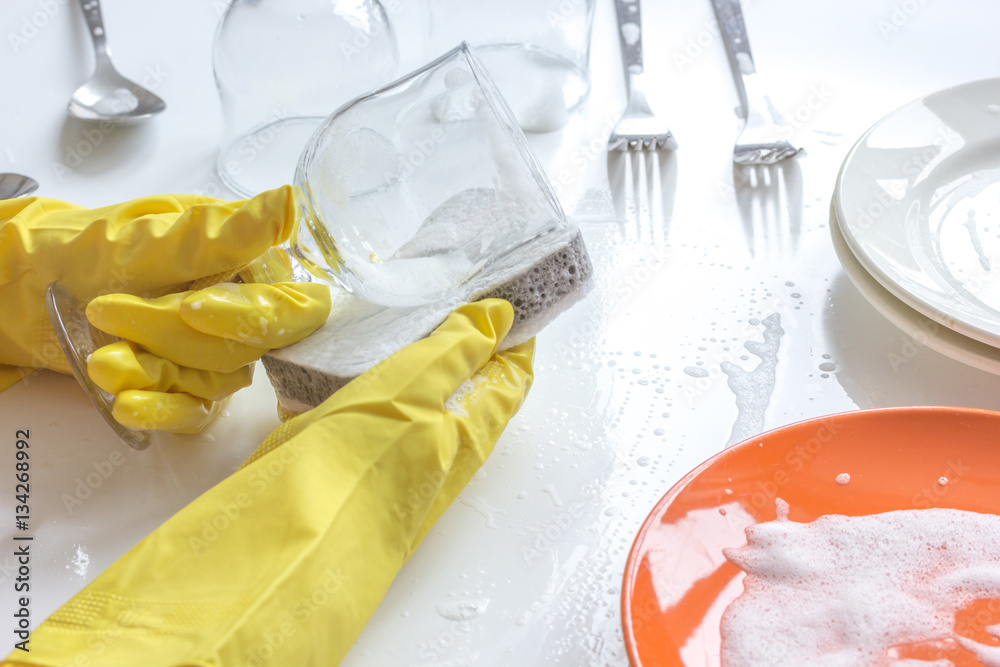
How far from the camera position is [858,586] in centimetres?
42

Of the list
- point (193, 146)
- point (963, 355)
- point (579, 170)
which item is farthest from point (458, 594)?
point (193, 146)

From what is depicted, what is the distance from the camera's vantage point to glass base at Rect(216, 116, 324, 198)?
80 cm

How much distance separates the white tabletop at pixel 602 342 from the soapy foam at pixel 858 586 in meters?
0.08

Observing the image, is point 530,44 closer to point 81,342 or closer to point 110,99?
point 110,99

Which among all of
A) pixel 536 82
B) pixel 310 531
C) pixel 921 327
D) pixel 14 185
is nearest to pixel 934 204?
pixel 921 327

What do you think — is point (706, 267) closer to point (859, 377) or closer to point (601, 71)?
point (859, 377)

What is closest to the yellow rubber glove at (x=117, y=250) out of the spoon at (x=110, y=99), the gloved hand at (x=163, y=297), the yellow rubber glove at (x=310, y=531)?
the gloved hand at (x=163, y=297)

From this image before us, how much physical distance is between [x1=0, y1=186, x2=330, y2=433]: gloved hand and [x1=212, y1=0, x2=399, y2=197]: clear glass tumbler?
27 centimetres

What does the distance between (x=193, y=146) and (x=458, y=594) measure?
0.62 metres

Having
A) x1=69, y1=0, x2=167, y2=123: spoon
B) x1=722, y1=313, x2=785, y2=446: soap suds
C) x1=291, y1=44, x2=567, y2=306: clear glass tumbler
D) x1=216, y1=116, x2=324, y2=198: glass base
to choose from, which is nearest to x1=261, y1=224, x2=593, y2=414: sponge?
x1=291, y1=44, x2=567, y2=306: clear glass tumbler

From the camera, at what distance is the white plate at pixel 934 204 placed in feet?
1.83

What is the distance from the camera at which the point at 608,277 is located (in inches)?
27.0

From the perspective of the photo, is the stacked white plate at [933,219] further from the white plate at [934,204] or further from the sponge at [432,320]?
the sponge at [432,320]

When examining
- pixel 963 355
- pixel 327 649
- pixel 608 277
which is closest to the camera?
pixel 327 649
